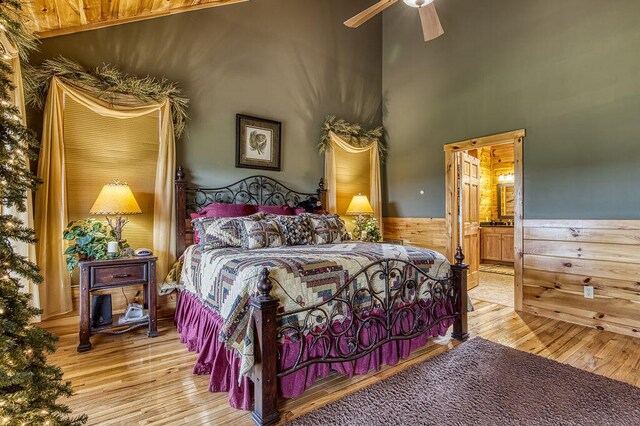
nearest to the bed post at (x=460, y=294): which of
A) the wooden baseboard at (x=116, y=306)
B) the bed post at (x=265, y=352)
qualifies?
the bed post at (x=265, y=352)

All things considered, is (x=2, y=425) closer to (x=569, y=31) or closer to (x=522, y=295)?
(x=522, y=295)

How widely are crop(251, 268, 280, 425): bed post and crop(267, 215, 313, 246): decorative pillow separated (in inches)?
53.7

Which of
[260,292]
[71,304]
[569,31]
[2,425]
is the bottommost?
[71,304]

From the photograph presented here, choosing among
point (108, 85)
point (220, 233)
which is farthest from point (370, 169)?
point (108, 85)

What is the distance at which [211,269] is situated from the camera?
2.45 metres

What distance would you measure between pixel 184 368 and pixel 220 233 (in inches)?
44.1

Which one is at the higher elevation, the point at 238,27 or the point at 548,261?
the point at 238,27

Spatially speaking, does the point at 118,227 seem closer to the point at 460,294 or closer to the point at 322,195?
the point at 322,195

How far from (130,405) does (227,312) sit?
2.57 feet

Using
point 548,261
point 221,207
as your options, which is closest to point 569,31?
point 548,261

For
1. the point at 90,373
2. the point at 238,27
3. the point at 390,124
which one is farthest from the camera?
the point at 390,124

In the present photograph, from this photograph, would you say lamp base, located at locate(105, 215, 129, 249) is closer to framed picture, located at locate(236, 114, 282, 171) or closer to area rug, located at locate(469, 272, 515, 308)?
framed picture, located at locate(236, 114, 282, 171)

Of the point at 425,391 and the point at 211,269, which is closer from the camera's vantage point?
the point at 425,391

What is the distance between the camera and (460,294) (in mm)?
2863
